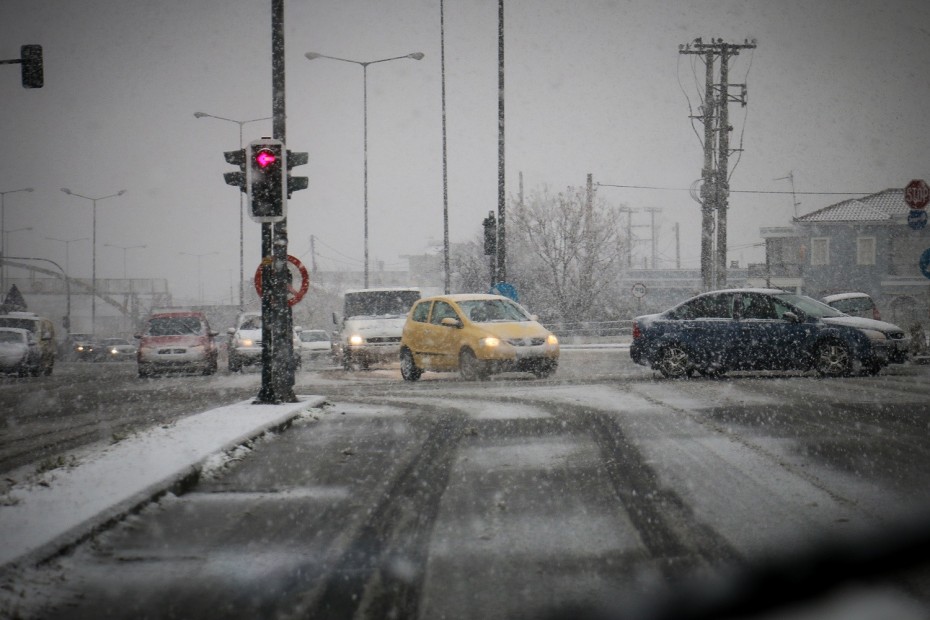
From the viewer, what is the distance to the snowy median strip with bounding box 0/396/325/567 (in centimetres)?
495

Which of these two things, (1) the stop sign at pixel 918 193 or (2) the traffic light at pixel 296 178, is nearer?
(2) the traffic light at pixel 296 178

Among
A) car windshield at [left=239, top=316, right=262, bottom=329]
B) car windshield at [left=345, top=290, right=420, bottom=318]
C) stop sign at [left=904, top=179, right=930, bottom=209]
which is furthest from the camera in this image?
car windshield at [left=239, top=316, right=262, bottom=329]

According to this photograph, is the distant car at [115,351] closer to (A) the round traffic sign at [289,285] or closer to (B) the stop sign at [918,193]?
(A) the round traffic sign at [289,285]

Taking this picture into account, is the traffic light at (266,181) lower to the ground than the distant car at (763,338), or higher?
higher

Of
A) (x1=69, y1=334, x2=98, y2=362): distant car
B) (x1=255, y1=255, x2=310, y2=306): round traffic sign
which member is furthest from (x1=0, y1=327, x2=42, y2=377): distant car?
(x1=69, y1=334, x2=98, y2=362): distant car

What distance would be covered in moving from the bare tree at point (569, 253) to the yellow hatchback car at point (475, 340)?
30882 millimetres

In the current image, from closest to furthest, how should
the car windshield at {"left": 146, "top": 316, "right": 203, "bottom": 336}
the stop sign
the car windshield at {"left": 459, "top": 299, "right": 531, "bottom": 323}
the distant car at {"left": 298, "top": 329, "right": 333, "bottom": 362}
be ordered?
the stop sign < the car windshield at {"left": 459, "top": 299, "right": 531, "bottom": 323} < the car windshield at {"left": 146, "top": 316, "right": 203, "bottom": 336} < the distant car at {"left": 298, "top": 329, "right": 333, "bottom": 362}

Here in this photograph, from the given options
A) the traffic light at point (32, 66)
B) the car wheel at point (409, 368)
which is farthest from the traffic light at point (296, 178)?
the traffic light at point (32, 66)

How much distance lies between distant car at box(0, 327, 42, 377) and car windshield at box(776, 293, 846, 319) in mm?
19495

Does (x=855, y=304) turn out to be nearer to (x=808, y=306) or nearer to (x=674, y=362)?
(x=808, y=306)

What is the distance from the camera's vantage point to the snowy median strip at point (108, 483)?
4.95 metres

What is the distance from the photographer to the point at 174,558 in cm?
494

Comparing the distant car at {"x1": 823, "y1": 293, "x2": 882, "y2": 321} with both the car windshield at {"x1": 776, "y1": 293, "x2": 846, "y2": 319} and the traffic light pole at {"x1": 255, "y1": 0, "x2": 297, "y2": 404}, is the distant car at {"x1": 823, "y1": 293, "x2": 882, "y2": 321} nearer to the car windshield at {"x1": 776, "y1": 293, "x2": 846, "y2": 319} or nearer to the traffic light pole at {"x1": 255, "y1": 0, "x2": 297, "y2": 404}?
the car windshield at {"x1": 776, "y1": 293, "x2": 846, "y2": 319}

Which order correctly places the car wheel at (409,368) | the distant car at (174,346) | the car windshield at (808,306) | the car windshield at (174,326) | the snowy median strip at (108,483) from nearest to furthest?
the snowy median strip at (108,483)
the car windshield at (808,306)
the car wheel at (409,368)
the distant car at (174,346)
the car windshield at (174,326)
